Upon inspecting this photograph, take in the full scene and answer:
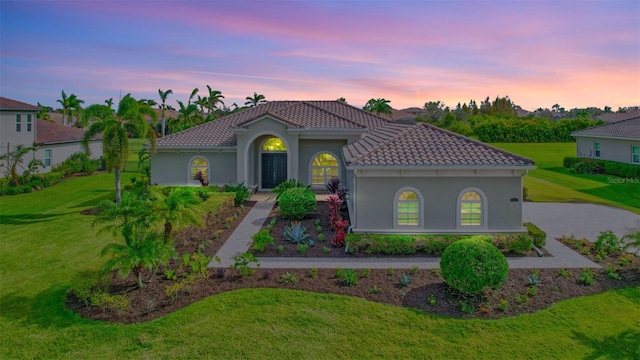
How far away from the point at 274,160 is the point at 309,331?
17.5m

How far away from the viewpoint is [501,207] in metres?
15.2

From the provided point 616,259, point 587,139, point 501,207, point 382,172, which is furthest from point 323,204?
point 587,139

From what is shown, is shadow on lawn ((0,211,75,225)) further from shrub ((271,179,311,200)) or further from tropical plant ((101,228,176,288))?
tropical plant ((101,228,176,288))

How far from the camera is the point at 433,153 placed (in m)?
15.6

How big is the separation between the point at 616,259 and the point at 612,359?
257 inches

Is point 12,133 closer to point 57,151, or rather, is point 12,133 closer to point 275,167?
point 57,151

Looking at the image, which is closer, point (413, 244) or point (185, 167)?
point (413, 244)

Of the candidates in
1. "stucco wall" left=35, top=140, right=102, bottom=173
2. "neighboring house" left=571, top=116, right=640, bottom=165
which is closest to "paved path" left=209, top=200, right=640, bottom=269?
"neighboring house" left=571, top=116, right=640, bottom=165

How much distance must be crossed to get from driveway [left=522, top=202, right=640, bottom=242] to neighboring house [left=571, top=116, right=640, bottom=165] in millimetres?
16692

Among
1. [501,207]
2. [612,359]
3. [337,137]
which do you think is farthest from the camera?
[337,137]

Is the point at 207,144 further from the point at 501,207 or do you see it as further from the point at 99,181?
the point at 501,207

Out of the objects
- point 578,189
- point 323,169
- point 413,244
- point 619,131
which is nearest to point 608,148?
point 619,131

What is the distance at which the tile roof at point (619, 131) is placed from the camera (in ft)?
120

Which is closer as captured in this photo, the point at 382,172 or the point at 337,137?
the point at 382,172
